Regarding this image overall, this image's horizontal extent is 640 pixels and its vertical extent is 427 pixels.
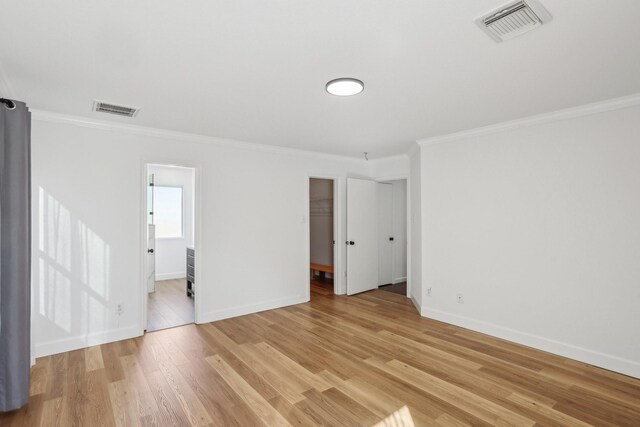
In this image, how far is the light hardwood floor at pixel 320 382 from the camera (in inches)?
90.7

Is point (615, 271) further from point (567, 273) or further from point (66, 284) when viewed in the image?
point (66, 284)

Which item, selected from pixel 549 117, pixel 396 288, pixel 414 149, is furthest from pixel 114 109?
pixel 396 288

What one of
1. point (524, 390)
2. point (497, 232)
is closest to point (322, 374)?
point (524, 390)

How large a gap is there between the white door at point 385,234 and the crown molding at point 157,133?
1.62 meters

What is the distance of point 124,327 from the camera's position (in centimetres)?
372

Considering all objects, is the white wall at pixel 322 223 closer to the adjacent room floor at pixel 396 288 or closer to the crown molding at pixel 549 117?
the adjacent room floor at pixel 396 288

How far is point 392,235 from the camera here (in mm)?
6602

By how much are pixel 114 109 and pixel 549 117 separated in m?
4.46

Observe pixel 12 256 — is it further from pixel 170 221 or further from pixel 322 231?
pixel 322 231

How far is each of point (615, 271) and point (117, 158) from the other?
17.3ft

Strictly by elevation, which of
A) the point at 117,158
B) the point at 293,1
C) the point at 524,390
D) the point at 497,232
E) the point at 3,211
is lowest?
the point at 524,390

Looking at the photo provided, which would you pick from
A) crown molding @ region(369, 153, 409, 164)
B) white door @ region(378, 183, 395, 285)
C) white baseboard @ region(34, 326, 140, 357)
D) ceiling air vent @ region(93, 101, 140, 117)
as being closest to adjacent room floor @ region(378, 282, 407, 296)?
white door @ region(378, 183, 395, 285)

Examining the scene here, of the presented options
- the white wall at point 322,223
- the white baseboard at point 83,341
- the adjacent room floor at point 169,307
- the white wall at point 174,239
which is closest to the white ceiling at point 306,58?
the white baseboard at point 83,341

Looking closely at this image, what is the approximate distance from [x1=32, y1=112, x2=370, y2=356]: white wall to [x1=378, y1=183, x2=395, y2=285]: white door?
6.52ft
